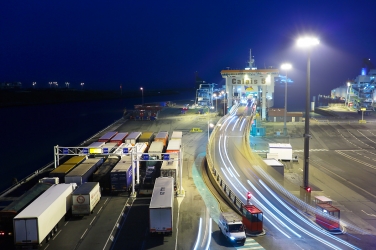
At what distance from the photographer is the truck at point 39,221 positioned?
1547cm

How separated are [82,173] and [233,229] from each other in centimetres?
1333

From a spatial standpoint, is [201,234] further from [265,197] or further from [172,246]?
[265,197]

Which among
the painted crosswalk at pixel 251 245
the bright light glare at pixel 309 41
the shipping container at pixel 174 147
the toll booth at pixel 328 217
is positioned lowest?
the painted crosswalk at pixel 251 245

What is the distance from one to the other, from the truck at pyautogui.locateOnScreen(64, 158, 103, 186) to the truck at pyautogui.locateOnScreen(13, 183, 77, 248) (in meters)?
5.07

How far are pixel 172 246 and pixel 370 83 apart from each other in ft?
347

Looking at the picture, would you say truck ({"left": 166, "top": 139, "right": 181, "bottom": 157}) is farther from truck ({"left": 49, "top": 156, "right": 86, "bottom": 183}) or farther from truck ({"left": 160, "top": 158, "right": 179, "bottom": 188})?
truck ({"left": 49, "top": 156, "right": 86, "bottom": 183})

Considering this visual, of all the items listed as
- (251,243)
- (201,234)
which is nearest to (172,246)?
(201,234)

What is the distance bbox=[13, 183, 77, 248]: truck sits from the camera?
15.5 metres

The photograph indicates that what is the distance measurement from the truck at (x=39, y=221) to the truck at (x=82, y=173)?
16.6ft

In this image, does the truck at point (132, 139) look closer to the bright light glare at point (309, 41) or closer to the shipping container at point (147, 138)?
the shipping container at point (147, 138)

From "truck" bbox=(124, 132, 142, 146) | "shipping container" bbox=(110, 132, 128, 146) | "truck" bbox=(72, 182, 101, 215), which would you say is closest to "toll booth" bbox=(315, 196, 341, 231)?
"truck" bbox=(72, 182, 101, 215)

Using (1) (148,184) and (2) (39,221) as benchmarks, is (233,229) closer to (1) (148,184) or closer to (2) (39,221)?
(2) (39,221)

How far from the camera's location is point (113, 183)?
24.2 metres

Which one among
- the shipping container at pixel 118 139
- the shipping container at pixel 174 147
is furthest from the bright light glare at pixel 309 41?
the shipping container at pixel 118 139
